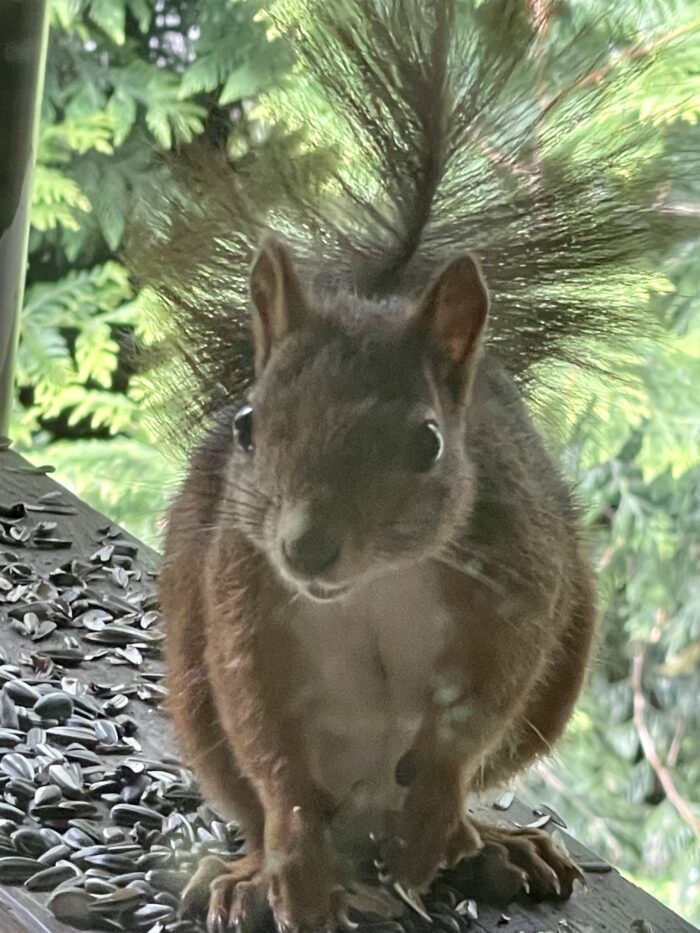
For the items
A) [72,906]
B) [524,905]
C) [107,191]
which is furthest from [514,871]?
[107,191]

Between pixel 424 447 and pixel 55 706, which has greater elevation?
pixel 424 447

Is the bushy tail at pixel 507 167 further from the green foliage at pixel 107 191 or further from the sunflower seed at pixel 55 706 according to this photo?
the sunflower seed at pixel 55 706

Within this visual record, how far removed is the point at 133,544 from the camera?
43.1 inches

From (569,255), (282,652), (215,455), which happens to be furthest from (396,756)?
(569,255)

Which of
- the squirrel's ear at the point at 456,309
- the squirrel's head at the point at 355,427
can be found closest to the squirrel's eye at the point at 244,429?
the squirrel's head at the point at 355,427

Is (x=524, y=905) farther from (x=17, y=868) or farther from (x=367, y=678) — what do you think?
(x=17, y=868)

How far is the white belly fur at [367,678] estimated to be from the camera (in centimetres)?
72

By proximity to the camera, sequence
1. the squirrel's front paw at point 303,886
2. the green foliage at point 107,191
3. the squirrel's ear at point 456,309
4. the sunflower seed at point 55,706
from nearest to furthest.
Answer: the squirrel's ear at point 456,309 → the squirrel's front paw at point 303,886 → the green foliage at point 107,191 → the sunflower seed at point 55,706

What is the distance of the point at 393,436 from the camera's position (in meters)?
0.67

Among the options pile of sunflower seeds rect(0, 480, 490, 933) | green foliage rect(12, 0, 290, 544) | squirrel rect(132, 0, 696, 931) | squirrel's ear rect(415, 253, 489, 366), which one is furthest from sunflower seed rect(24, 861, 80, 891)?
squirrel's ear rect(415, 253, 489, 366)

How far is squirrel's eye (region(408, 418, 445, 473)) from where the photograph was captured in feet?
2.22

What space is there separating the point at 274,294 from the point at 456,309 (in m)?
0.10

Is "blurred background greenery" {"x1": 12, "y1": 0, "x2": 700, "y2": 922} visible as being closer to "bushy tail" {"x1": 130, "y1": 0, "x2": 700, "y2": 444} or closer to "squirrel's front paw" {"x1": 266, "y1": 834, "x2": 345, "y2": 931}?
"bushy tail" {"x1": 130, "y1": 0, "x2": 700, "y2": 444}

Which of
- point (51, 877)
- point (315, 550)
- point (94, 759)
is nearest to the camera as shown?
point (315, 550)
